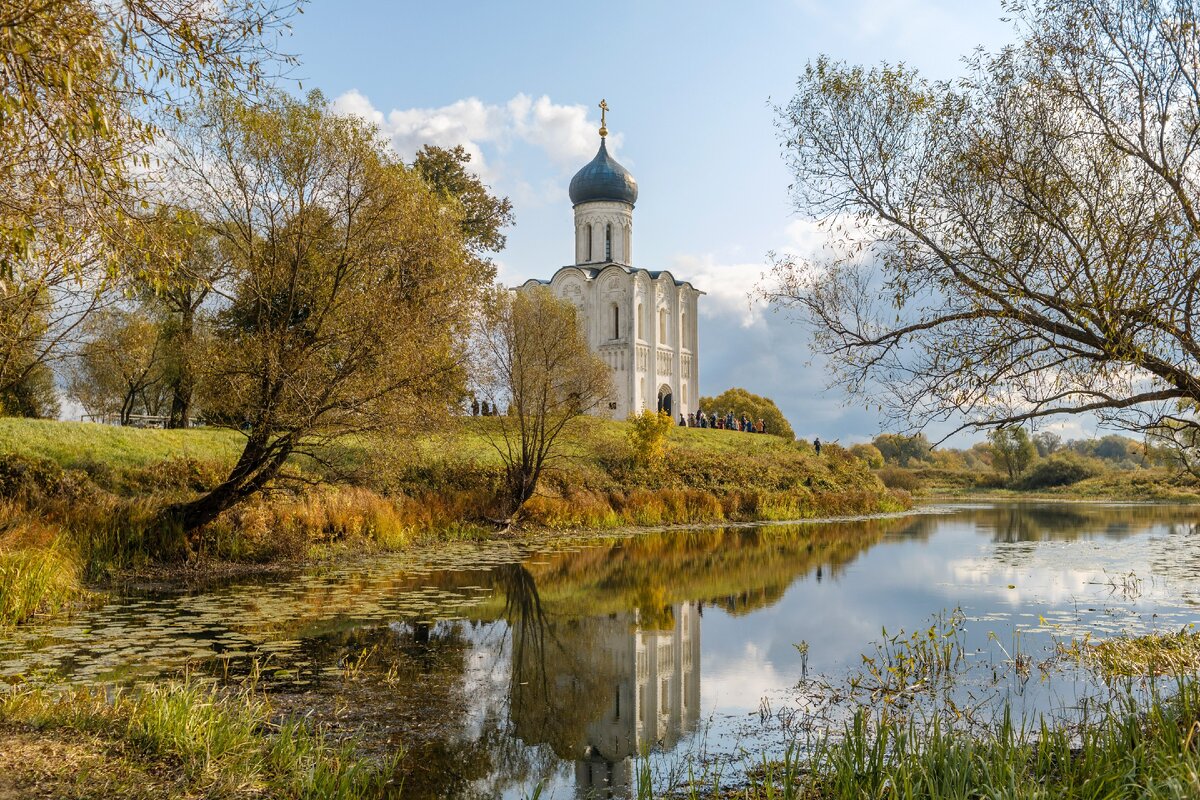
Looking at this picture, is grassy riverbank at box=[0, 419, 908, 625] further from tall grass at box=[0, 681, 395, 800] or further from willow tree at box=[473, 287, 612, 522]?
tall grass at box=[0, 681, 395, 800]

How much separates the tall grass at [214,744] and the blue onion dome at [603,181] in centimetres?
4643

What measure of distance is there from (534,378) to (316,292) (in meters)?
7.51

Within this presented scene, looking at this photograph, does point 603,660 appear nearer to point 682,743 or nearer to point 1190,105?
point 682,743

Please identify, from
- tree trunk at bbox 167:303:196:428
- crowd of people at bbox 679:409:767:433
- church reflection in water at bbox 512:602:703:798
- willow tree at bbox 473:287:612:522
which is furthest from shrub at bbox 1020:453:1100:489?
church reflection in water at bbox 512:602:703:798

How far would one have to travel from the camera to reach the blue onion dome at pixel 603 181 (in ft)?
164

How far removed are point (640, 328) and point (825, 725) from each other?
4378 centimetres

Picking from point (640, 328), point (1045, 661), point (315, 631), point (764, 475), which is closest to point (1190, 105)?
point (1045, 661)

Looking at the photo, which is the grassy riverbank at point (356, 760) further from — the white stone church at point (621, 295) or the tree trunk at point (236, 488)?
the white stone church at point (621, 295)

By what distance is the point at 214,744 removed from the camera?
5207mm

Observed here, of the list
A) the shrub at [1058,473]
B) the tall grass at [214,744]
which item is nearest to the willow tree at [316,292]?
the tall grass at [214,744]

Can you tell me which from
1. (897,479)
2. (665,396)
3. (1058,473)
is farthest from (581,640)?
(1058,473)

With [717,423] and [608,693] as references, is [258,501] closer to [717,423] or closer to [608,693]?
[608,693]

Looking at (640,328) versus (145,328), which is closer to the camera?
(145,328)

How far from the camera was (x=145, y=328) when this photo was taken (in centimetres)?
2877
